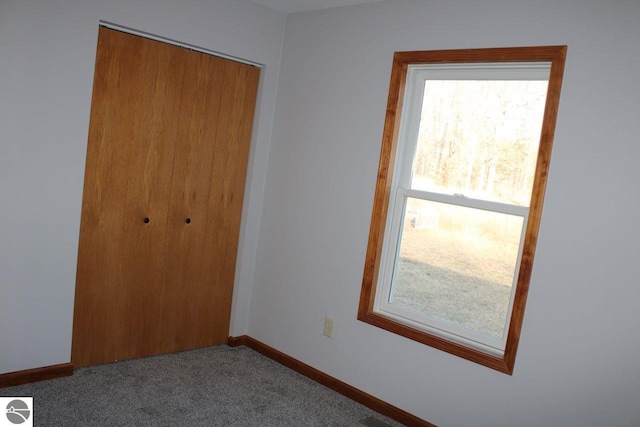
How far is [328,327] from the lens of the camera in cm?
347

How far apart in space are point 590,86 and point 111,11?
249 cm

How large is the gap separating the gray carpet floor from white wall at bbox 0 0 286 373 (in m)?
0.29

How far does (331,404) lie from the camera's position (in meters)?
3.20

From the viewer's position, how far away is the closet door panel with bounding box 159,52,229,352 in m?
3.46

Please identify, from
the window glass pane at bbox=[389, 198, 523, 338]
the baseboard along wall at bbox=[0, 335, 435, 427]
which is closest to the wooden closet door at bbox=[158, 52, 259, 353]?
the baseboard along wall at bbox=[0, 335, 435, 427]

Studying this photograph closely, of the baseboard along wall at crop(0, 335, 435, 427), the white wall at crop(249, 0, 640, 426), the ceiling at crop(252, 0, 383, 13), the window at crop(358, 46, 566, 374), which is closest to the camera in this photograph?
the white wall at crop(249, 0, 640, 426)

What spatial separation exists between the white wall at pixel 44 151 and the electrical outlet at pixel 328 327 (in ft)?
5.00

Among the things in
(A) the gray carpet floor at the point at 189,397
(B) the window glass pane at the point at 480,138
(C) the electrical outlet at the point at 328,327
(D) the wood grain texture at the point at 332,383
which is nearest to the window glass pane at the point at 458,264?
(B) the window glass pane at the point at 480,138

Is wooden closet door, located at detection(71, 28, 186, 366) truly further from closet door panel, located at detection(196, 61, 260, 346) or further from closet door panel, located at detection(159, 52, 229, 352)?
closet door panel, located at detection(196, 61, 260, 346)

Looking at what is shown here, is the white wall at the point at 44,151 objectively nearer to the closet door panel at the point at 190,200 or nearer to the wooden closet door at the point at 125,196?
the wooden closet door at the point at 125,196

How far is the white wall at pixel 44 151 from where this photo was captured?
2.71m

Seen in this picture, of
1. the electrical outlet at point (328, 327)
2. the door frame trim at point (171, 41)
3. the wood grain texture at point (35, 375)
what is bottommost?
the wood grain texture at point (35, 375)

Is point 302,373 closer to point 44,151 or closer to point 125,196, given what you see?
point 125,196

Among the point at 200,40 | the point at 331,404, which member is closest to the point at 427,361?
the point at 331,404
